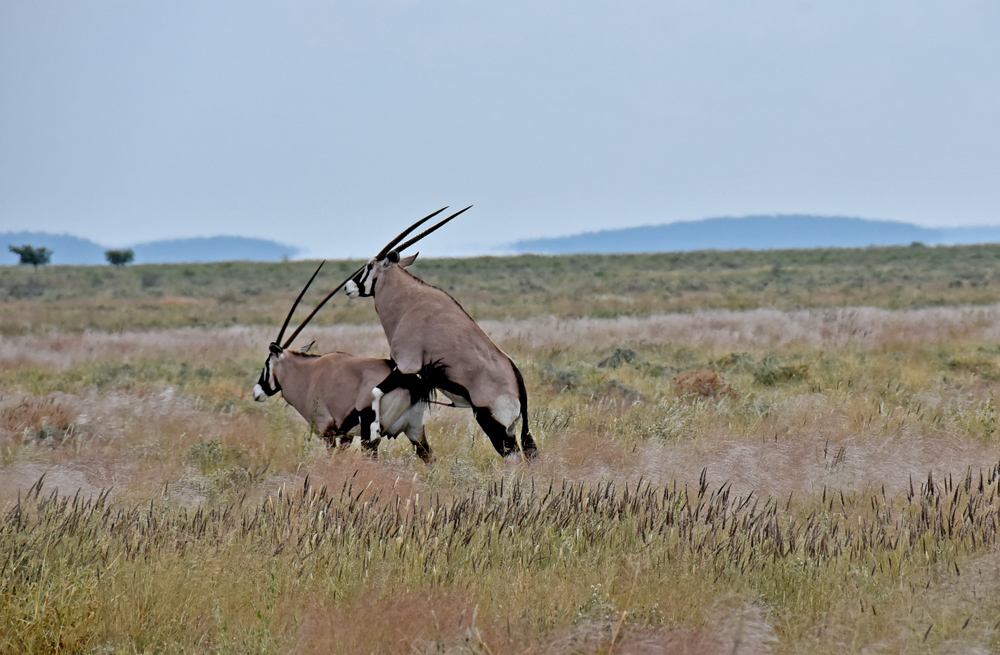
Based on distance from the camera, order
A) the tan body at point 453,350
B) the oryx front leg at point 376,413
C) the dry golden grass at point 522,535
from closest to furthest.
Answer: the dry golden grass at point 522,535 < the tan body at point 453,350 < the oryx front leg at point 376,413

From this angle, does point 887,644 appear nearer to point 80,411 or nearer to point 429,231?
point 429,231

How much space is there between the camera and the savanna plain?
348 centimetres

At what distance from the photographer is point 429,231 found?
662 centimetres

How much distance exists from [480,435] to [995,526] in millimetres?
4547

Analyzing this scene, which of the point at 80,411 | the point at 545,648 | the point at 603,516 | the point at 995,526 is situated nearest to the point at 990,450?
the point at 995,526

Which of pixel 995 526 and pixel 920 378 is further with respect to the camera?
pixel 920 378

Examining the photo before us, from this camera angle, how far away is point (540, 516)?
4.67m

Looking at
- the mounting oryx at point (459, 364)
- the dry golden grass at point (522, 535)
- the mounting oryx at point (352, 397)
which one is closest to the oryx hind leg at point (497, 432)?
the mounting oryx at point (459, 364)

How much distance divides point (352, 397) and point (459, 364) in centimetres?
118

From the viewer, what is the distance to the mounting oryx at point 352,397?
22.4 feet

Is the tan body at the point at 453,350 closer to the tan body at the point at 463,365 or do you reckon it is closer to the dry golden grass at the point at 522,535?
the tan body at the point at 463,365

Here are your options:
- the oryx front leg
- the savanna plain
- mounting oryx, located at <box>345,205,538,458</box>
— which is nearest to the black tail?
mounting oryx, located at <box>345,205,538,458</box>

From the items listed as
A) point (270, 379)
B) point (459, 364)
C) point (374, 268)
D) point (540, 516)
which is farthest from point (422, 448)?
point (540, 516)

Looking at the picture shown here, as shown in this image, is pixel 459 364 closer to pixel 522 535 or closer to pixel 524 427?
pixel 524 427
